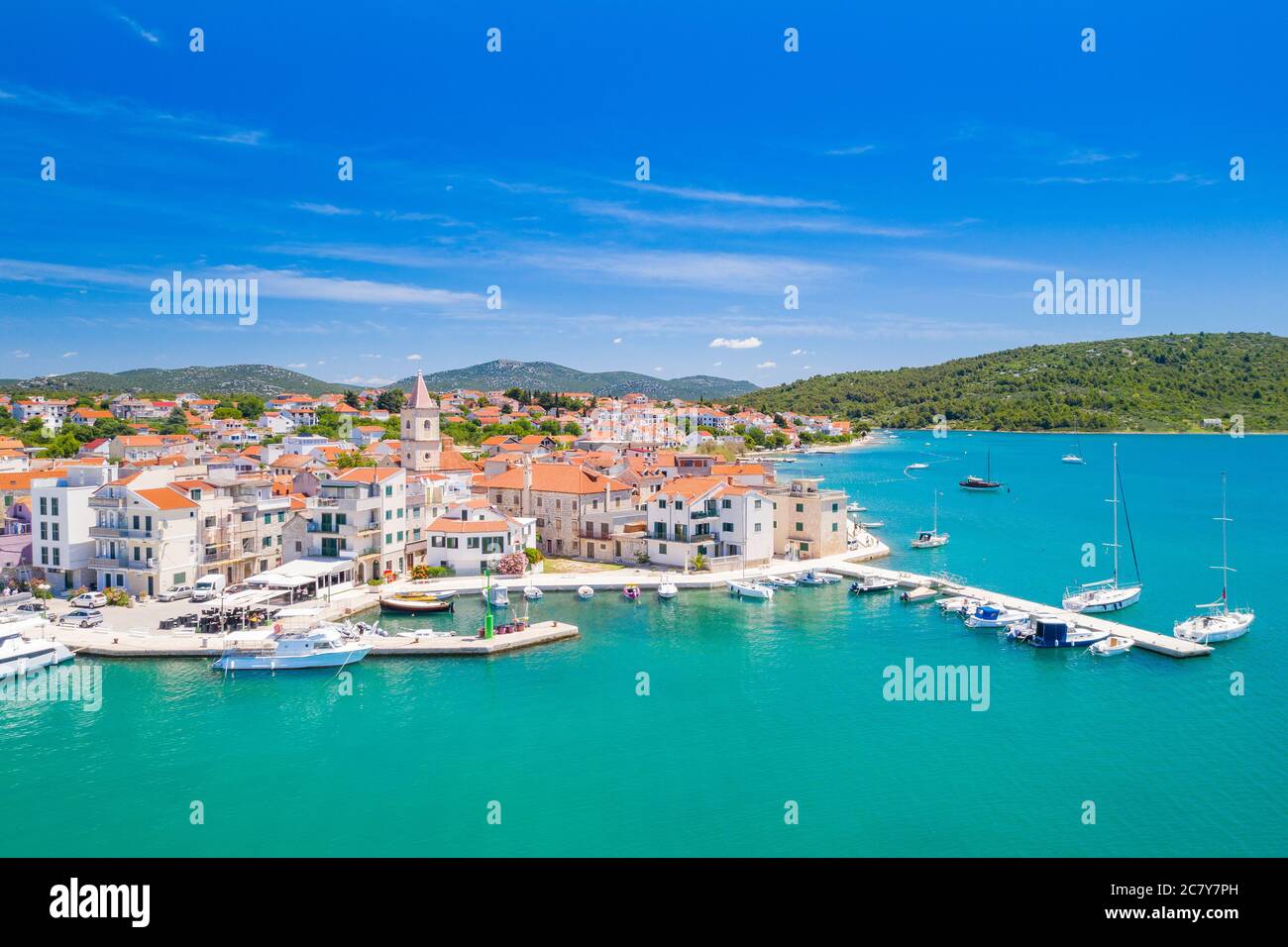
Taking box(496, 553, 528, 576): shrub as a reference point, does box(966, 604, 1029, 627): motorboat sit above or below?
below

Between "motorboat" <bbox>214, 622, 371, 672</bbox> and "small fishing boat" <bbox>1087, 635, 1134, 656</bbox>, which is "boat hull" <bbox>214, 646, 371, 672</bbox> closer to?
"motorboat" <bbox>214, 622, 371, 672</bbox>

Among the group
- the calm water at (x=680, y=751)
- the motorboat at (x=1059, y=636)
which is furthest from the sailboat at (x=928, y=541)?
the motorboat at (x=1059, y=636)

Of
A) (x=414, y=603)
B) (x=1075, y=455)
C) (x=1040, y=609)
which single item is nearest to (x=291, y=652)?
(x=414, y=603)

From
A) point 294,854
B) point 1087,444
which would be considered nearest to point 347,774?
point 294,854

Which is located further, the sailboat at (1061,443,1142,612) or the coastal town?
the sailboat at (1061,443,1142,612)

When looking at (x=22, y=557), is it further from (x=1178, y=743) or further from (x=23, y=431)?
(x=23, y=431)

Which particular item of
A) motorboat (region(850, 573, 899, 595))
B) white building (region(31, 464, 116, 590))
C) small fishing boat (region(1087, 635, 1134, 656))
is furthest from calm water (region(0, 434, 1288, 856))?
white building (region(31, 464, 116, 590))
